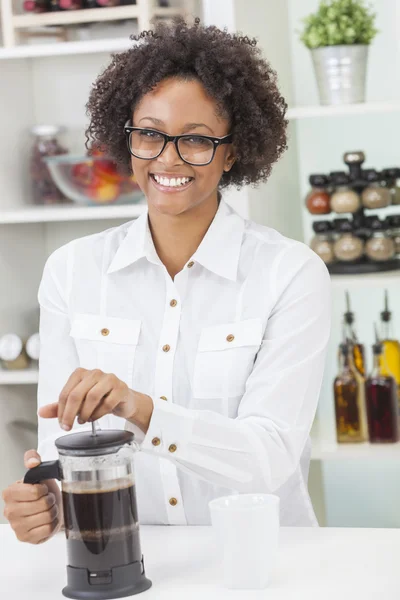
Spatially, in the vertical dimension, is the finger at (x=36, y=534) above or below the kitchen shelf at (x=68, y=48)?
below

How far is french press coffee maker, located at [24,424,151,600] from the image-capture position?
123 centimetres

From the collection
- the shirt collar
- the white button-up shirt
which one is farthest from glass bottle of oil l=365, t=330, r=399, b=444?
the shirt collar

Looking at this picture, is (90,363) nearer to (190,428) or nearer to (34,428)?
(190,428)

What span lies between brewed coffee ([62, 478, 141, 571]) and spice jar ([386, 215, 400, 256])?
150 centimetres

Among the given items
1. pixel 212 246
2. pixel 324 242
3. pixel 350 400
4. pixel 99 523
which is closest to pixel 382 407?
pixel 350 400

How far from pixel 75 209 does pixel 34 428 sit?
67 centimetres

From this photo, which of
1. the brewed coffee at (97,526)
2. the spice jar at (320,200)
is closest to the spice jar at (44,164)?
the spice jar at (320,200)

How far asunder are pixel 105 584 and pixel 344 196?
1.55 meters

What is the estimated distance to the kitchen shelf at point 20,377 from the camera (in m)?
2.71

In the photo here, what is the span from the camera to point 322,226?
2586mm

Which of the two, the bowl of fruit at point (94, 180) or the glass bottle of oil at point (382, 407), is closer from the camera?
the glass bottle of oil at point (382, 407)

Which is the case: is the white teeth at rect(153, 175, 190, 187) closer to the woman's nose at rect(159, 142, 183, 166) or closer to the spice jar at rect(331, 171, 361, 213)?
the woman's nose at rect(159, 142, 183, 166)

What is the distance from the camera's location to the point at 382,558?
1307mm

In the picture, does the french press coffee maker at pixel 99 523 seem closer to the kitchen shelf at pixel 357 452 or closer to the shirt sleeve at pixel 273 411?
the shirt sleeve at pixel 273 411
